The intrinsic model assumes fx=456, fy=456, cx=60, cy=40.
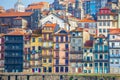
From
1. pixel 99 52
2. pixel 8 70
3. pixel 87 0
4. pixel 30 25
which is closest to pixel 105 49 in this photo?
pixel 99 52

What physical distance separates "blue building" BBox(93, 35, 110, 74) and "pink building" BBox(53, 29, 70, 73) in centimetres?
494

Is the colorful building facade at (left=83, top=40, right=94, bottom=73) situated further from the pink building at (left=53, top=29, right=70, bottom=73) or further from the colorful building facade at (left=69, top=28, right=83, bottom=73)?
the pink building at (left=53, top=29, right=70, bottom=73)

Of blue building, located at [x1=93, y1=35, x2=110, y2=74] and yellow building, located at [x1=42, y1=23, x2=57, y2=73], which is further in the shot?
yellow building, located at [x1=42, y1=23, x2=57, y2=73]

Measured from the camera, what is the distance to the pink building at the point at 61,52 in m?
78.4

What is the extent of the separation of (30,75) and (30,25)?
3100 cm

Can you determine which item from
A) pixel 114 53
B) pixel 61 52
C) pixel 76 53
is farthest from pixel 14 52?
pixel 114 53

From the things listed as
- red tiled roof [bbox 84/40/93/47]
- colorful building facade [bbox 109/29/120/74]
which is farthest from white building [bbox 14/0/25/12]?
colorful building facade [bbox 109/29/120/74]

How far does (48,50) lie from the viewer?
79312 mm

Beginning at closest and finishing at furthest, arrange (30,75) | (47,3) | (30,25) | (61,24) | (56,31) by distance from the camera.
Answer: (30,75)
(56,31)
(61,24)
(30,25)
(47,3)

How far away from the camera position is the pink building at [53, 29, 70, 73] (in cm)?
7838

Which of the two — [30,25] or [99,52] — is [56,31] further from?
[30,25]

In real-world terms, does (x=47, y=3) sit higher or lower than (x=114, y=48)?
higher

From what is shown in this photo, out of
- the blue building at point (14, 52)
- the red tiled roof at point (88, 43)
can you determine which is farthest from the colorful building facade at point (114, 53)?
the blue building at point (14, 52)

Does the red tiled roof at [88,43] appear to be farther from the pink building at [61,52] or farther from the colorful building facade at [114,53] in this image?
the colorful building facade at [114,53]
